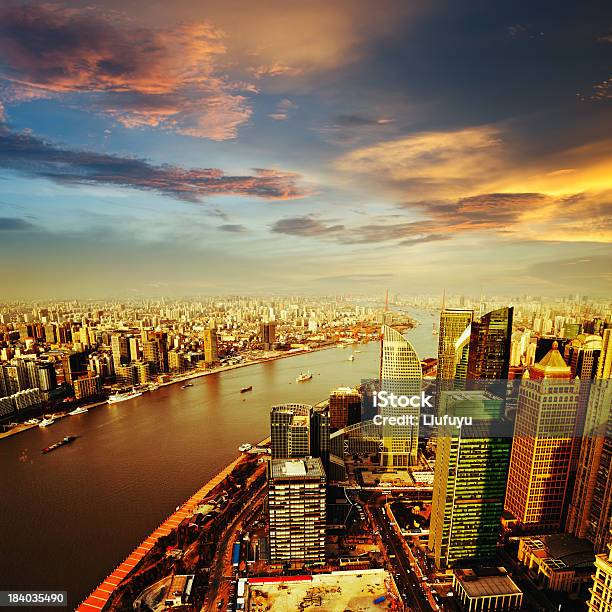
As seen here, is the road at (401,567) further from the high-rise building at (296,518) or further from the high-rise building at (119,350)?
the high-rise building at (119,350)

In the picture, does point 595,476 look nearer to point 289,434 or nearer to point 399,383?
point 399,383

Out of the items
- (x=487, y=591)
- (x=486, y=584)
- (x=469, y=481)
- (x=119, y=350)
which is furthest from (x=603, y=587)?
(x=119, y=350)

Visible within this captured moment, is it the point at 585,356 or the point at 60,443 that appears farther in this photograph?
the point at 60,443

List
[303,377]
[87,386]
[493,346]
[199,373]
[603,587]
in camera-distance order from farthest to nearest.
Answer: [199,373]
[303,377]
[87,386]
[493,346]
[603,587]

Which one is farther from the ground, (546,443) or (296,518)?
(546,443)

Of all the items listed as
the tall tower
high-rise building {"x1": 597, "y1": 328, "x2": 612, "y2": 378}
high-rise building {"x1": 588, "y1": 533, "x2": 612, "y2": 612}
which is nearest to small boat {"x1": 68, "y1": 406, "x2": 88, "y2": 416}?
the tall tower

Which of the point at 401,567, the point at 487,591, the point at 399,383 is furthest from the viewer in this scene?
the point at 399,383

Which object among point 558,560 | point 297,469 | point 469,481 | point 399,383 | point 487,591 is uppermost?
point 399,383

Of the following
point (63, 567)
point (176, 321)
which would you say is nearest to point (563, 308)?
point (63, 567)
